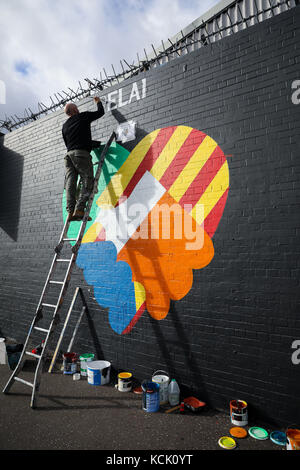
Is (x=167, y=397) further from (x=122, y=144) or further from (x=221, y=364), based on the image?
(x=122, y=144)

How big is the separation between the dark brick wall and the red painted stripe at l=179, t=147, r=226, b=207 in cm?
11

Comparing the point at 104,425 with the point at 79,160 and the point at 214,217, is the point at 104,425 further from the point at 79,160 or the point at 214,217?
the point at 79,160

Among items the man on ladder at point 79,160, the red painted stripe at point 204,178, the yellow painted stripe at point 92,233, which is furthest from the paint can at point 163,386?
the man on ladder at point 79,160

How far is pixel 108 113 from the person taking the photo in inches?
183

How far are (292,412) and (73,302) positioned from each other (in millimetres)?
3339

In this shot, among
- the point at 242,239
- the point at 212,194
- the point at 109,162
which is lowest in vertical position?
the point at 242,239

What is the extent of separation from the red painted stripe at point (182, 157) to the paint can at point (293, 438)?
2951 millimetres

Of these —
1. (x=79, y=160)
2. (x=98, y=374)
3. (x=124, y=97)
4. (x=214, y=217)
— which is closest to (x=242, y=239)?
(x=214, y=217)

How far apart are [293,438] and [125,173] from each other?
3692 millimetres

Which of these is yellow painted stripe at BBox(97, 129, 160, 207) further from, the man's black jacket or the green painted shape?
the man's black jacket

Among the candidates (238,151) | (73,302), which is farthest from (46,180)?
(238,151)

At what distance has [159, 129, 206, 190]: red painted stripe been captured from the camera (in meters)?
3.62

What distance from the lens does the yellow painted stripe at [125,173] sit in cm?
411

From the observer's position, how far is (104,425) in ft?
9.57
